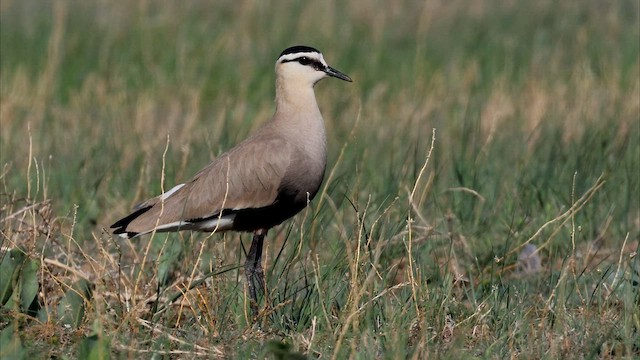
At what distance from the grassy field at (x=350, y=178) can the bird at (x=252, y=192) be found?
0.40ft

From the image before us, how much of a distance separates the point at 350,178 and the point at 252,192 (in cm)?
171

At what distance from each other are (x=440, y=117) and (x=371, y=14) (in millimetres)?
3314

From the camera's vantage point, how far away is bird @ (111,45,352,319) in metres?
5.40

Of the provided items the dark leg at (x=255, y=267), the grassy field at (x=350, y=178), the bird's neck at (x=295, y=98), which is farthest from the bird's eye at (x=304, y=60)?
the dark leg at (x=255, y=267)

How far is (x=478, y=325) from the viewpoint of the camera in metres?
4.71

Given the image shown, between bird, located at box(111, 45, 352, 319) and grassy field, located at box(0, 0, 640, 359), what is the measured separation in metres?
0.12

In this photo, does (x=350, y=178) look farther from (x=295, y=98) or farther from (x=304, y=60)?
(x=295, y=98)

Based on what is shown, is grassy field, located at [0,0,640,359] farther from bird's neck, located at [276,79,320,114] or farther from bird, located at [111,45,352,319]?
bird's neck, located at [276,79,320,114]

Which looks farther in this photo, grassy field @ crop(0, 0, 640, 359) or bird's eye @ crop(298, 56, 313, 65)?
bird's eye @ crop(298, 56, 313, 65)

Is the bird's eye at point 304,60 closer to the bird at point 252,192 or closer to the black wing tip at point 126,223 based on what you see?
the bird at point 252,192

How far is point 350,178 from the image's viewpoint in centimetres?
712

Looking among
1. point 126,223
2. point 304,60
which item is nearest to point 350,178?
point 304,60

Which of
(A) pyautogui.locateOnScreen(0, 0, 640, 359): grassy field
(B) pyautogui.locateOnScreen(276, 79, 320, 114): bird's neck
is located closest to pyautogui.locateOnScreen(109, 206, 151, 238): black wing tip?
(A) pyautogui.locateOnScreen(0, 0, 640, 359): grassy field

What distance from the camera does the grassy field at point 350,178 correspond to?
461 cm
